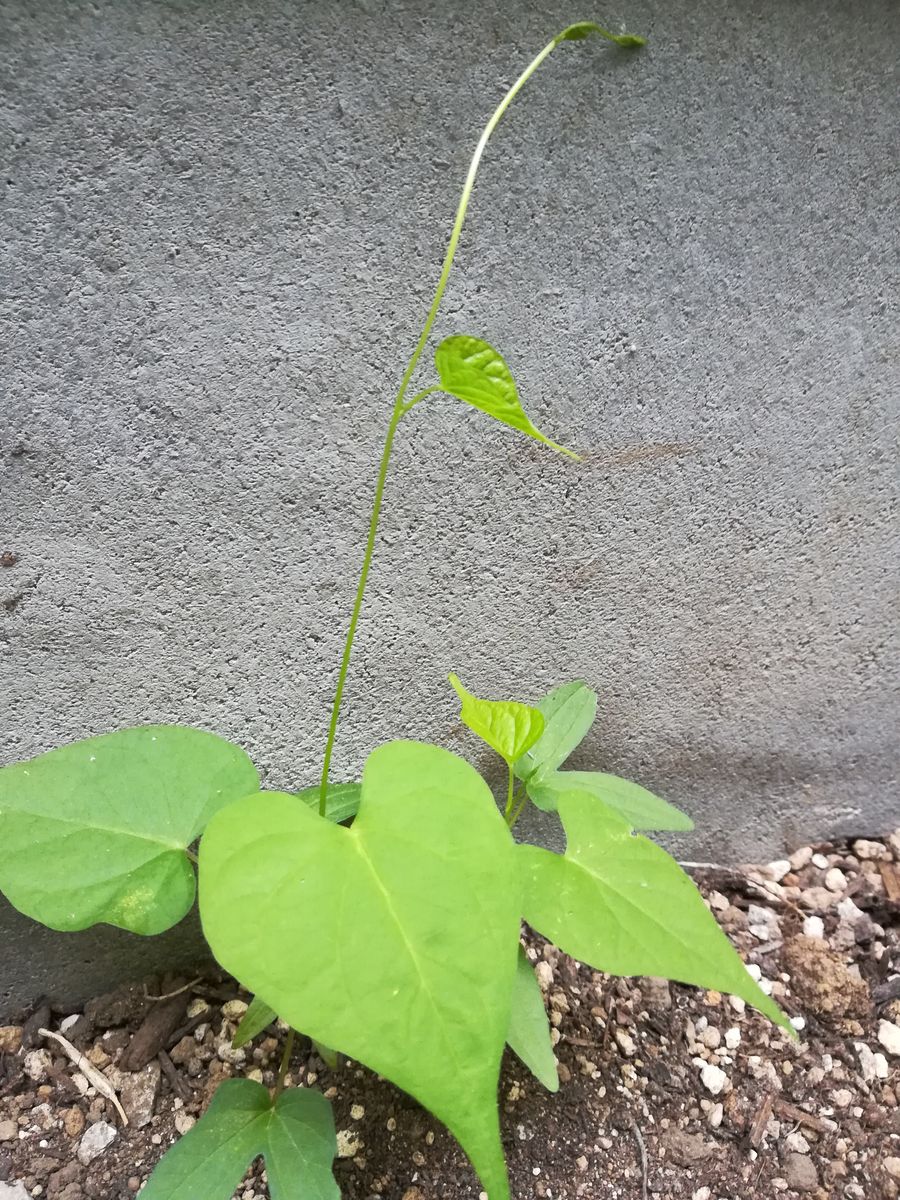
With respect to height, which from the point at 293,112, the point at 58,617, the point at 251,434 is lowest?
the point at 58,617

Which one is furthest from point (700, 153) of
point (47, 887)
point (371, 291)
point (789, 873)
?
point (789, 873)

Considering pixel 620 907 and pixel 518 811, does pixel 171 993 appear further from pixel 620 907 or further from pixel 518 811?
pixel 620 907

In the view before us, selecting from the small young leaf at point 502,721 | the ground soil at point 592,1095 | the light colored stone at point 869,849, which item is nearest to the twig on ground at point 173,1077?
the ground soil at point 592,1095

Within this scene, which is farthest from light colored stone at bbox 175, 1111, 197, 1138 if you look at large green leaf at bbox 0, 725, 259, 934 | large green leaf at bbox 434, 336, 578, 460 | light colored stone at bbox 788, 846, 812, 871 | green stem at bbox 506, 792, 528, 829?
light colored stone at bbox 788, 846, 812, 871

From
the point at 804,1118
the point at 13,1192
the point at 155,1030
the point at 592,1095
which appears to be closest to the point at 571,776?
the point at 592,1095

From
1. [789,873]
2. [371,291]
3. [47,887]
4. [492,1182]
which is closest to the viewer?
[492,1182]

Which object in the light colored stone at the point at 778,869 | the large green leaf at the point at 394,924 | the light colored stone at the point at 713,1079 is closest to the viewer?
the large green leaf at the point at 394,924

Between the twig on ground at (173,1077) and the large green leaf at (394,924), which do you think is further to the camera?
the twig on ground at (173,1077)

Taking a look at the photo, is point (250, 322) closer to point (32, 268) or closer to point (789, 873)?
point (32, 268)

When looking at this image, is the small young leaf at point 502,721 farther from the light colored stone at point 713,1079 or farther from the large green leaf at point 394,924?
the light colored stone at point 713,1079
